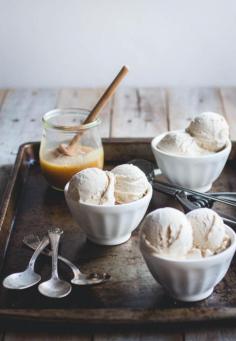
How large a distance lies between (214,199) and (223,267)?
341 millimetres

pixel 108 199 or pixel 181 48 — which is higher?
pixel 108 199

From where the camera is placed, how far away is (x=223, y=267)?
0.95m

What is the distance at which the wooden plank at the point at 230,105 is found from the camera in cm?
189

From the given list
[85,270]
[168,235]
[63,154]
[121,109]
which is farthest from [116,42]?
[168,235]

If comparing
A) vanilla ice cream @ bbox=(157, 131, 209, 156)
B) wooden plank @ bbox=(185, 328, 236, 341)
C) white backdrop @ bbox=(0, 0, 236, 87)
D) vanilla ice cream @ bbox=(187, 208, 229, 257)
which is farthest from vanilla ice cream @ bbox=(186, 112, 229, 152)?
white backdrop @ bbox=(0, 0, 236, 87)

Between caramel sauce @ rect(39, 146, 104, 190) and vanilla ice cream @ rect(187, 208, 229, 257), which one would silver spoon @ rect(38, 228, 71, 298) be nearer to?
vanilla ice cream @ rect(187, 208, 229, 257)

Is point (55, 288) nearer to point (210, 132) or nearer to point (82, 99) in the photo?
point (210, 132)

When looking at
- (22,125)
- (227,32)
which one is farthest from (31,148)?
(227,32)

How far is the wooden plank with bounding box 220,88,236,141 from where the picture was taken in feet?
6.20

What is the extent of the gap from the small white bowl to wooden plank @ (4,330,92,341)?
142 mm

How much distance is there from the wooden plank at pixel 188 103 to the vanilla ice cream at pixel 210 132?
540mm

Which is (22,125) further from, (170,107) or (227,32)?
(227,32)

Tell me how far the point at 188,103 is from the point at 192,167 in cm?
83

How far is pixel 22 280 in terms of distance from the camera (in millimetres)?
1033
